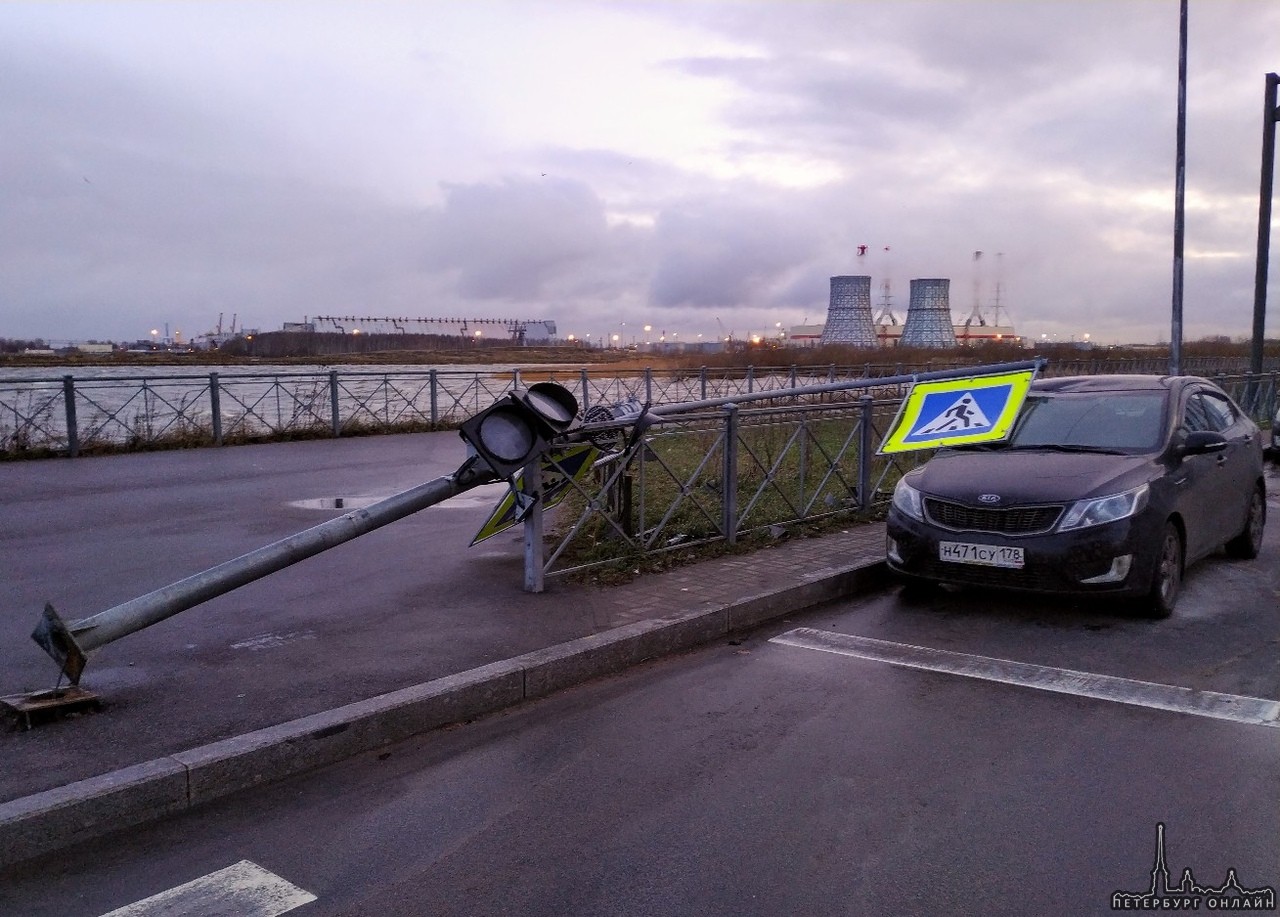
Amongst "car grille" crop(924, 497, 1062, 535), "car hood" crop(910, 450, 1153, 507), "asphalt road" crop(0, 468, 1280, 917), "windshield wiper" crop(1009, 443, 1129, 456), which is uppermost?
"windshield wiper" crop(1009, 443, 1129, 456)

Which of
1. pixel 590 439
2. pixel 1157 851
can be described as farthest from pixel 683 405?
pixel 1157 851

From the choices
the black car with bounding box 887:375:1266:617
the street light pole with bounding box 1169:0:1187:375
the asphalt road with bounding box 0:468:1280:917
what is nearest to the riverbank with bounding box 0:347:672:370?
the street light pole with bounding box 1169:0:1187:375

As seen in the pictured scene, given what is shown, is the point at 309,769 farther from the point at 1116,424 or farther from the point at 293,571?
the point at 1116,424

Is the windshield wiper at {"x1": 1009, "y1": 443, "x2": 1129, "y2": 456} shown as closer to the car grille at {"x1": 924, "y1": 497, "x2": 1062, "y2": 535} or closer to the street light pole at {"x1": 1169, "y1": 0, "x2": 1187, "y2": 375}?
the car grille at {"x1": 924, "y1": 497, "x2": 1062, "y2": 535}

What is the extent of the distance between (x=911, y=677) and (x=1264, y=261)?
2073 cm

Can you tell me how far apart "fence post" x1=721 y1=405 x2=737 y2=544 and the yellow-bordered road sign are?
1488mm

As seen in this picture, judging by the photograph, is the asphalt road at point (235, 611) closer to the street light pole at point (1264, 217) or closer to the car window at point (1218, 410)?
the car window at point (1218, 410)

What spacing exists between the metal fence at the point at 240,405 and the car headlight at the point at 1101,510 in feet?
25.9

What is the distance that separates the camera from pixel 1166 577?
6875 mm

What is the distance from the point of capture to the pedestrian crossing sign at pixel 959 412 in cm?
762

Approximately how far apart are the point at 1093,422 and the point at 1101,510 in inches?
54.8

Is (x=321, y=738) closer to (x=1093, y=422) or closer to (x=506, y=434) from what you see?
(x=506, y=434)

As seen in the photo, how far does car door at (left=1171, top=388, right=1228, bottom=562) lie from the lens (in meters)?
7.18

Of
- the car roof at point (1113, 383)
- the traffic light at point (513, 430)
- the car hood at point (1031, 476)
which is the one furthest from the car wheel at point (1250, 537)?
the traffic light at point (513, 430)
